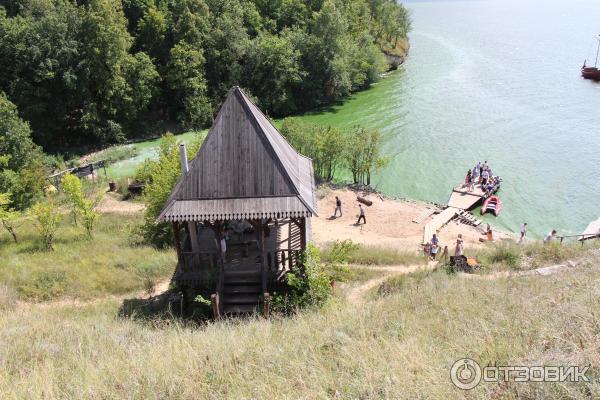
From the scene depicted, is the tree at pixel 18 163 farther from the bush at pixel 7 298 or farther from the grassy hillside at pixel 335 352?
the grassy hillside at pixel 335 352

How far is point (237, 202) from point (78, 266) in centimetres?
843

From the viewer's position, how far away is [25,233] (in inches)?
903

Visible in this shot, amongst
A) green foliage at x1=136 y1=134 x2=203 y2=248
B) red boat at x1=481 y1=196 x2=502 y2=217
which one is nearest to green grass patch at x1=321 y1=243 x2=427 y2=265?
green foliage at x1=136 y1=134 x2=203 y2=248

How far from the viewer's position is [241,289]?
586 inches

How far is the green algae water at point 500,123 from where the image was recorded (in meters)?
33.8

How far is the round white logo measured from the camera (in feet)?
21.3

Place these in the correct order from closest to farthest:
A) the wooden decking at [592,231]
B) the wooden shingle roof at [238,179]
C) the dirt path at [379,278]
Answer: the wooden shingle roof at [238,179] < the dirt path at [379,278] < the wooden decking at [592,231]

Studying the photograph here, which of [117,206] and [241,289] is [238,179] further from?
[117,206]

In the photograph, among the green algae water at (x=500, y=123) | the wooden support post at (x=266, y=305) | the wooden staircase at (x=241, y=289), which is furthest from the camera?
the green algae water at (x=500, y=123)

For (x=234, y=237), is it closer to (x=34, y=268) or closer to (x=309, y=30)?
(x=34, y=268)

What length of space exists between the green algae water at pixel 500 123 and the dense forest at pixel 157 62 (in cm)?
615

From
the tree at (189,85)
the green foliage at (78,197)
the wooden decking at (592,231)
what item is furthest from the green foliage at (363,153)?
the tree at (189,85)

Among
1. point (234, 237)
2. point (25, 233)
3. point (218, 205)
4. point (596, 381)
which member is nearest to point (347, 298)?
point (234, 237)

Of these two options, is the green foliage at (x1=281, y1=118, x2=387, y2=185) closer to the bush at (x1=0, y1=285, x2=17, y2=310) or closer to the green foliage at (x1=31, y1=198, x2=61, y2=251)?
the green foliage at (x1=31, y1=198, x2=61, y2=251)
